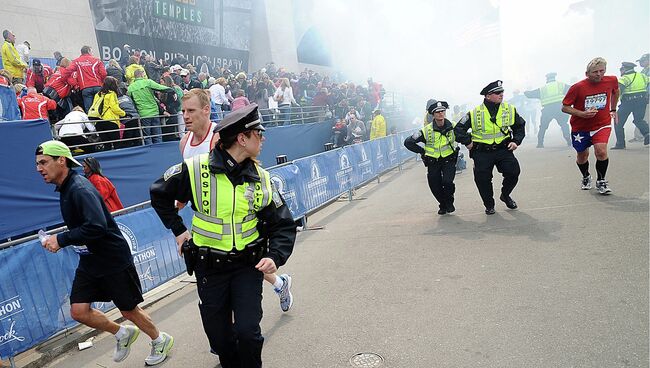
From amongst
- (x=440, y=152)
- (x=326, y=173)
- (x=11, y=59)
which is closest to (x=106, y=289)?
(x=440, y=152)

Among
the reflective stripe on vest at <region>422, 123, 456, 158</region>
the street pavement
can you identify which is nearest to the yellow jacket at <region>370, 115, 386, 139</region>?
the reflective stripe on vest at <region>422, 123, 456, 158</region>

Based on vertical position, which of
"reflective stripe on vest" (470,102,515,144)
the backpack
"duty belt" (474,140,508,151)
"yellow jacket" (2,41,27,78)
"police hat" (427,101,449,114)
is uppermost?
"yellow jacket" (2,41,27,78)

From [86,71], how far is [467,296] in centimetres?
831

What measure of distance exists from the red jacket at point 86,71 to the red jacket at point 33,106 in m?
0.79

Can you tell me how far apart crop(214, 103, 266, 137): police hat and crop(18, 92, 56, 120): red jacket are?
22.7 ft

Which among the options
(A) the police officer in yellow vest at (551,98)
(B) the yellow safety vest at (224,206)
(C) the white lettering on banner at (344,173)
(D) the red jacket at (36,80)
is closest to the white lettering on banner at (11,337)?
(B) the yellow safety vest at (224,206)

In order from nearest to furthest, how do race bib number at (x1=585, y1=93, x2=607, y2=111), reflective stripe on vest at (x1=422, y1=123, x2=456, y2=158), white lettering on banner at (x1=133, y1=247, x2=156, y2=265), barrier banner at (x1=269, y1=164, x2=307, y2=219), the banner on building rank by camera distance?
white lettering on banner at (x1=133, y1=247, x2=156, y2=265) → race bib number at (x1=585, y1=93, x2=607, y2=111) → reflective stripe on vest at (x1=422, y1=123, x2=456, y2=158) → barrier banner at (x1=269, y1=164, x2=307, y2=219) → the banner on building

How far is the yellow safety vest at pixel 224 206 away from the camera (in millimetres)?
2475

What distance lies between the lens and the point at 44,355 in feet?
12.8

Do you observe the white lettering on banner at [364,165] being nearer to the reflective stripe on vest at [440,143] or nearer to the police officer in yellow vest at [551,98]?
the reflective stripe on vest at [440,143]

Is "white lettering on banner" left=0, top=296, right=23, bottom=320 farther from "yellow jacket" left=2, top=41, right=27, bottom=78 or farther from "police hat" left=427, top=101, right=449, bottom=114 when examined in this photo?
"yellow jacket" left=2, top=41, right=27, bottom=78

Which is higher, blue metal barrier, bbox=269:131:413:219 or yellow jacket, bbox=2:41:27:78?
yellow jacket, bbox=2:41:27:78

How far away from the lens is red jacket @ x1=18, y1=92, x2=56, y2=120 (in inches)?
299

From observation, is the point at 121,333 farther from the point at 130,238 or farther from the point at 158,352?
the point at 130,238
